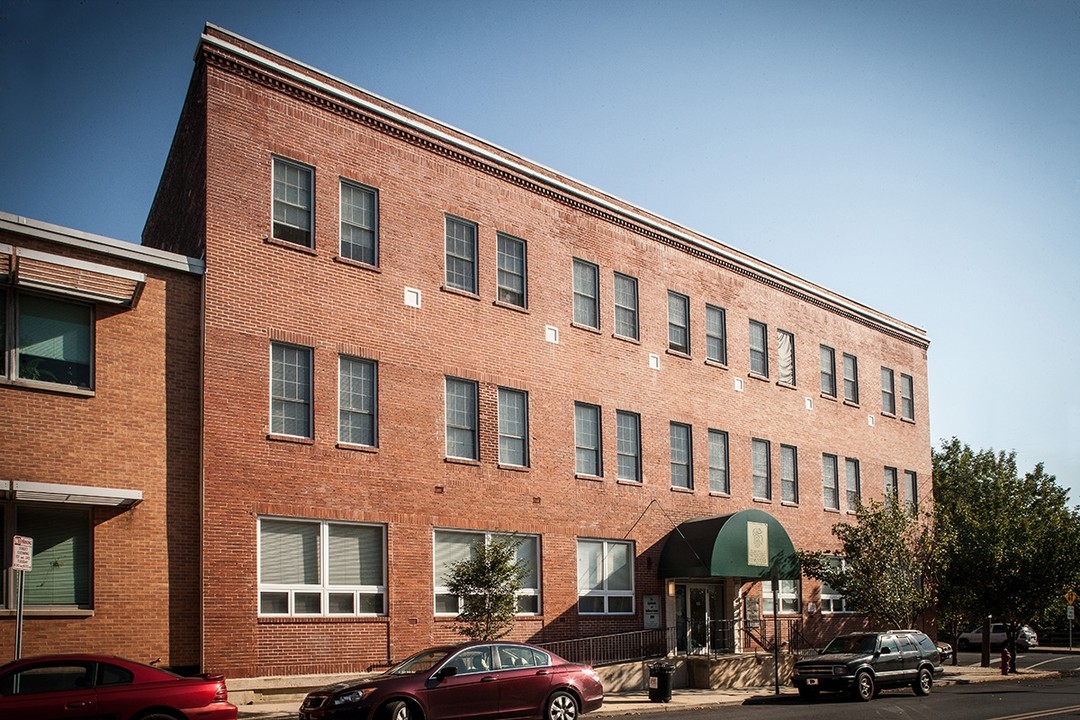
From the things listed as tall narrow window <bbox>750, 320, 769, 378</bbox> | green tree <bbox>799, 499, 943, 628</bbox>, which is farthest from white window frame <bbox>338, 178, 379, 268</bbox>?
green tree <bbox>799, 499, 943, 628</bbox>

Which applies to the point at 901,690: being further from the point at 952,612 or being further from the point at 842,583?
the point at 952,612

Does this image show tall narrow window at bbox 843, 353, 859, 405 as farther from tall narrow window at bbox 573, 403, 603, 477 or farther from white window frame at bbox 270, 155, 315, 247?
white window frame at bbox 270, 155, 315, 247

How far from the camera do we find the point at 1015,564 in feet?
127

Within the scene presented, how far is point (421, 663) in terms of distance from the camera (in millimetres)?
17391

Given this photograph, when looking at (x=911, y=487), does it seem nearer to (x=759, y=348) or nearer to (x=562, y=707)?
(x=759, y=348)

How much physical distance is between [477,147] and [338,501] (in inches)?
388

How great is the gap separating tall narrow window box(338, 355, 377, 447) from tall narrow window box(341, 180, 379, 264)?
8.01 feet

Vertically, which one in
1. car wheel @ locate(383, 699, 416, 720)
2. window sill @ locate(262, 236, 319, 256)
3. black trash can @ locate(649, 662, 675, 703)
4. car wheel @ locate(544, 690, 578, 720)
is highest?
window sill @ locate(262, 236, 319, 256)

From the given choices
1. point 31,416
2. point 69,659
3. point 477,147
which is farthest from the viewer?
point 477,147

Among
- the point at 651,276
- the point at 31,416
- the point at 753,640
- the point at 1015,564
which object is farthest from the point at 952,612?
the point at 31,416

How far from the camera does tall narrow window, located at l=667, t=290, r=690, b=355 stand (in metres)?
32.8

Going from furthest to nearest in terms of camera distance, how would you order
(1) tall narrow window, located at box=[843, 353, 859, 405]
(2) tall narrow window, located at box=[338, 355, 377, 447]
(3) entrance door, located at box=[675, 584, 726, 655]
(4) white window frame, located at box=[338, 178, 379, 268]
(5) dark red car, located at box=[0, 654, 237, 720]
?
(1) tall narrow window, located at box=[843, 353, 859, 405]
(3) entrance door, located at box=[675, 584, 726, 655]
(4) white window frame, located at box=[338, 178, 379, 268]
(2) tall narrow window, located at box=[338, 355, 377, 447]
(5) dark red car, located at box=[0, 654, 237, 720]

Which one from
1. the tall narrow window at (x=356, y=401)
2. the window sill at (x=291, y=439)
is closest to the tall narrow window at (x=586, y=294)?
the tall narrow window at (x=356, y=401)

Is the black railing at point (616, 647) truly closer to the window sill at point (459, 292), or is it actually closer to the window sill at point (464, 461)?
the window sill at point (464, 461)
